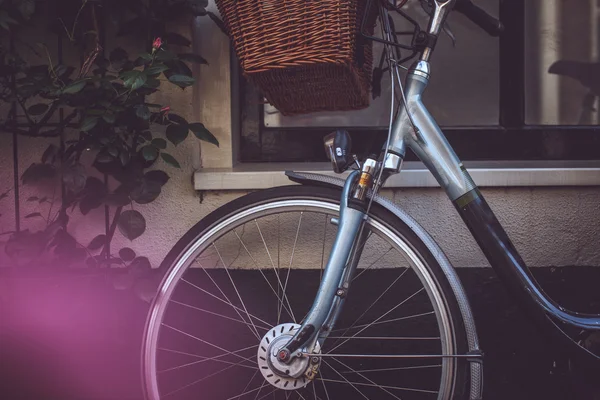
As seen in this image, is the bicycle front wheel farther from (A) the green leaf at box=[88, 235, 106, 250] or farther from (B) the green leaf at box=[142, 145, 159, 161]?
(B) the green leaf at box=[142, 145, 159, 161]

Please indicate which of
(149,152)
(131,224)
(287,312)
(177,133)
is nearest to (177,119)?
(177,133)

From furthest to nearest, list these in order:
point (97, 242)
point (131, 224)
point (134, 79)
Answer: point (97, 242), point (131, 224), point (134, 79)

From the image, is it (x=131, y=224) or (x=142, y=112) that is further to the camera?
(x=131, y=224)

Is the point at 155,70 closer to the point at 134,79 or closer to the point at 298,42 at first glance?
the point at 134,79

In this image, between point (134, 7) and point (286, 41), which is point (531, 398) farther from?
point (134, 7)

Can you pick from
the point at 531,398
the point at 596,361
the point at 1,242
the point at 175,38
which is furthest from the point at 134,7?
the point at 531,398

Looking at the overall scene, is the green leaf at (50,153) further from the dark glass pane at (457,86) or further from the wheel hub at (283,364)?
the wheel hub at (283,364)

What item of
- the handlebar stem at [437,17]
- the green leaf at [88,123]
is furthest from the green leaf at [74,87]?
the handlebar stem at [437,17]

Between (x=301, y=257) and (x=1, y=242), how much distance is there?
1.22 metres

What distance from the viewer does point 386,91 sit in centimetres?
286

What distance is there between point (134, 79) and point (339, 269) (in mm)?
896

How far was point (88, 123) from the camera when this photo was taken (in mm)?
2059

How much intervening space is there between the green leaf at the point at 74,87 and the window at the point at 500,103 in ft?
2.67

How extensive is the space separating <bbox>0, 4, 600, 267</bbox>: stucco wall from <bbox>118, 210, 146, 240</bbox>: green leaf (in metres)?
0.23
